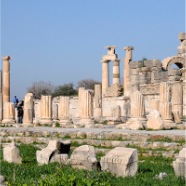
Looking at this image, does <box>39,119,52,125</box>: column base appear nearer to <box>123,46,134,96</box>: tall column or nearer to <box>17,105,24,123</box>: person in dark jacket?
<box>17,105,24,123</box>: person in dark jacket

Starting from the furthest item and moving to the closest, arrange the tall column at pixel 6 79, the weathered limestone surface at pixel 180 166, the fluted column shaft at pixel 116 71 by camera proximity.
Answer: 1. the fluted column shaft at pixel 116 71
2. the tall column at pixel 6 79
3. the weathered limestone surface at pixel 180 166

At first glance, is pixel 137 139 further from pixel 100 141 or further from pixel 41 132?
pixel 41 132

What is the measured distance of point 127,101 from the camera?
37.8 m

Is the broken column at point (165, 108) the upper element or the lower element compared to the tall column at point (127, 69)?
lower

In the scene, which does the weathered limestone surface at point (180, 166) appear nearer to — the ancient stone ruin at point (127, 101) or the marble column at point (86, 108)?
the ancient stone ruin at point (127, 101)

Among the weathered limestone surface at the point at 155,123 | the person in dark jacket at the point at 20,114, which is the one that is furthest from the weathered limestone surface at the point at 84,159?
the person in dark jacket at the point at 20,114

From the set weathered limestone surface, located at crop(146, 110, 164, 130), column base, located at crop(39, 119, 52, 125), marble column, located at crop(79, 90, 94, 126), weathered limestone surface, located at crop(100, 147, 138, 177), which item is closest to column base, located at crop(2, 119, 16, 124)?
column base, located at crop(39, 119, 52, 125)

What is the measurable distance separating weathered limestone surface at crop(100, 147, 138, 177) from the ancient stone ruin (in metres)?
10.8

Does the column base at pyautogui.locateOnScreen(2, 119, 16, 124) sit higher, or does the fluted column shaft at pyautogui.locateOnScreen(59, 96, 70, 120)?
the fluted column shaft at pyautogui.locateOnScreen(59, 96, 70, 120)

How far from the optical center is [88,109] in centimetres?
2577

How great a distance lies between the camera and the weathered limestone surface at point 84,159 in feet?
34.4

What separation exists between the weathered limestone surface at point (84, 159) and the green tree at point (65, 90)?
2483 inches

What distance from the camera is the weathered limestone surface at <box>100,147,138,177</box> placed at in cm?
1009

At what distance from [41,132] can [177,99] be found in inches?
400
